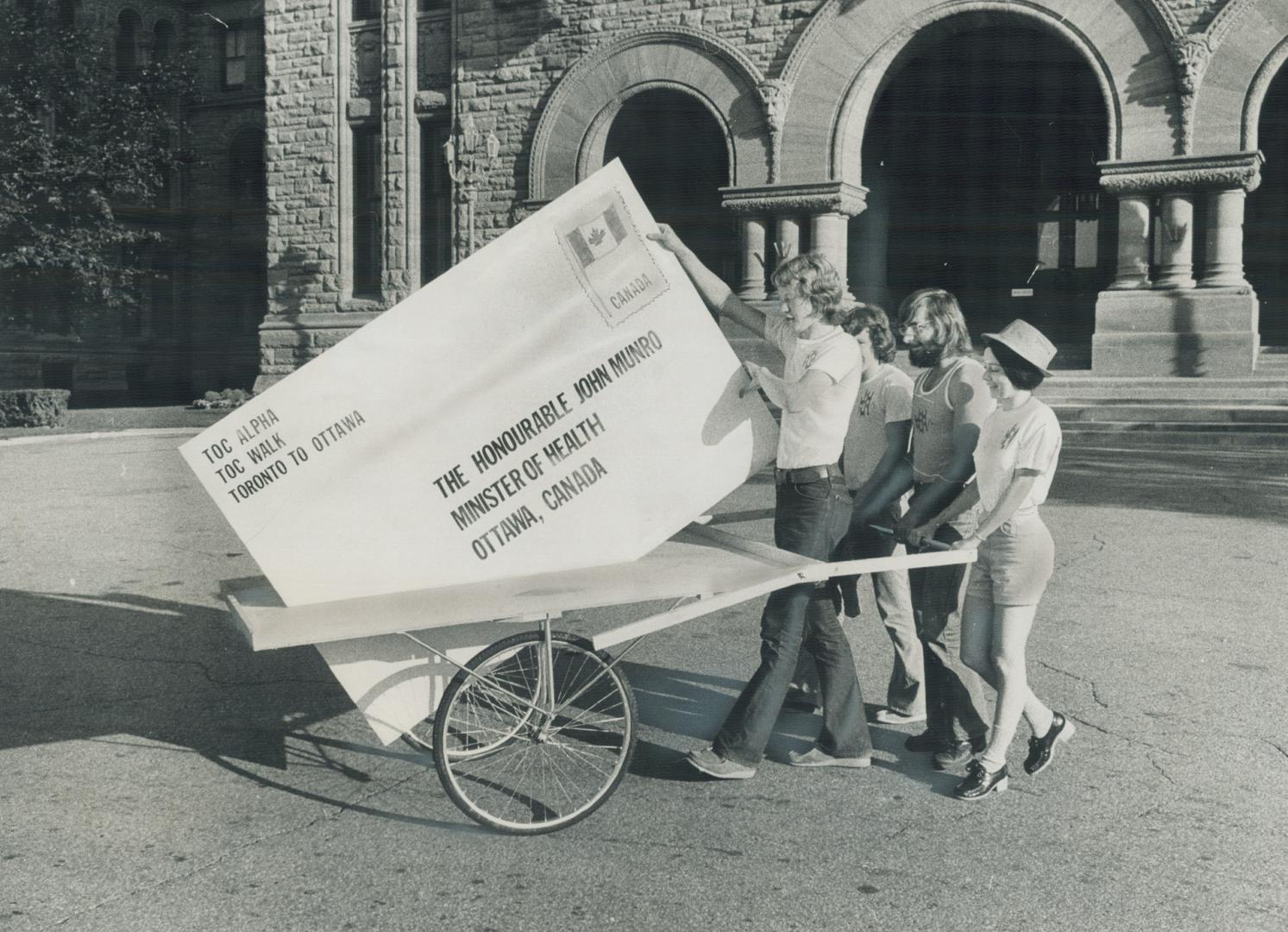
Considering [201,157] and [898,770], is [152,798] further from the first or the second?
[201,157]

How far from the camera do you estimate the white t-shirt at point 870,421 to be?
18.3 feet

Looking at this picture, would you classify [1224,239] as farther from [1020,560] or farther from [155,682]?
[155,682]

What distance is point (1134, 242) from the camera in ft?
62.9

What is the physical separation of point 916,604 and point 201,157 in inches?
1447

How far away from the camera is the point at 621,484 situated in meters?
4.88

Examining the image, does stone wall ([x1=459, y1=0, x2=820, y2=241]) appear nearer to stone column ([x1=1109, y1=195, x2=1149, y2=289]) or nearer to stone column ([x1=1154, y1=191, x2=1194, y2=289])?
stone column ([x1=1109, y1=195, x2=1149, y2=289])

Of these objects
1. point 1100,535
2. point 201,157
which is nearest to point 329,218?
point 201,157

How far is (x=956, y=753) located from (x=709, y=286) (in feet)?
6.86

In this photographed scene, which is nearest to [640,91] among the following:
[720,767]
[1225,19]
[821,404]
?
[1225,19]

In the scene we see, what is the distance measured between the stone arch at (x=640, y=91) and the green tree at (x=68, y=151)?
12.6 metres

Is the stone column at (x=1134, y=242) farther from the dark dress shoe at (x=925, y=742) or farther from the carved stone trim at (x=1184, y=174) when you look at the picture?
the dark dress shoe at (x=925, y=742)

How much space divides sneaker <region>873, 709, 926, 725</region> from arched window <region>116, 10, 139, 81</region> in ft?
128

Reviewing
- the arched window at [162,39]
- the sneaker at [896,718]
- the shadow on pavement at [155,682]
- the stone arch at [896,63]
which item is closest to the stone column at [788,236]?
the stone arch at [896,63]

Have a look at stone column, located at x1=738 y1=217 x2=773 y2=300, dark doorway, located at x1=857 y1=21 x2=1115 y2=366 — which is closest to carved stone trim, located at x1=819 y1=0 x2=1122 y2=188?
stone column, located at x1=738 y1=217 x2=773 y2=300
